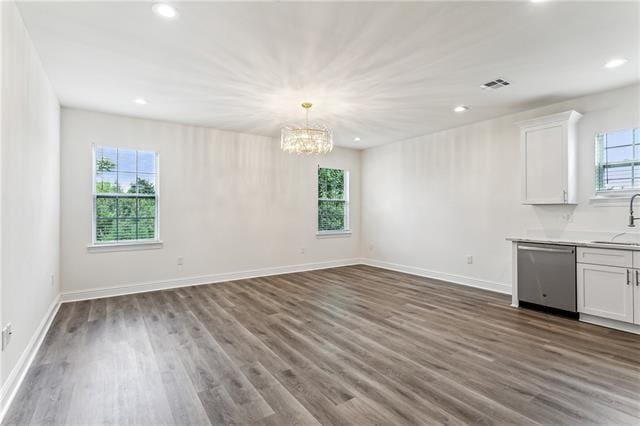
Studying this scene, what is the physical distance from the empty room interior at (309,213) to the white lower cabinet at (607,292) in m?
0.02

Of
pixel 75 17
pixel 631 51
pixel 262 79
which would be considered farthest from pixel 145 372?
pixel 631 51

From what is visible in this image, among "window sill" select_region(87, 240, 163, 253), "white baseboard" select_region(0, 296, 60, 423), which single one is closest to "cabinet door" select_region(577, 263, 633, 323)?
"white baseboard" select_region(0, 296, 60, 423)

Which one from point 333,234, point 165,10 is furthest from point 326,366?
point 333,234

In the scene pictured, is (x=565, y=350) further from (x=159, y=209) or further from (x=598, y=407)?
(x=159, y=209)

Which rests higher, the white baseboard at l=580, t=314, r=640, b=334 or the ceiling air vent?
the ceiling air vent

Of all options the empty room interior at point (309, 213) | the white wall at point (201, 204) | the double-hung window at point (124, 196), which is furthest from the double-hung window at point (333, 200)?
the double-hung window at point (124, 196)

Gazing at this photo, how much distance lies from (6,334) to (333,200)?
19.6 ft

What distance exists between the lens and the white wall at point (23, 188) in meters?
2.19

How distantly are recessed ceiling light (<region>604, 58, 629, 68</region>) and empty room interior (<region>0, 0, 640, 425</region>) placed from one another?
9 cm

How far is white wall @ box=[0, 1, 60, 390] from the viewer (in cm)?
219

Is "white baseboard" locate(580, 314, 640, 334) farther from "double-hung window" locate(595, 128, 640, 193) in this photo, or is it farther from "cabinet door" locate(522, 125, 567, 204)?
"double-hung window" locate(595, 128, 640, 193)

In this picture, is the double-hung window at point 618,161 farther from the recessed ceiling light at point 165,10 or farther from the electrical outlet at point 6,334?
the electrical outlet at point 6,334

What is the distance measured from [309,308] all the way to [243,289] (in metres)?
1.52

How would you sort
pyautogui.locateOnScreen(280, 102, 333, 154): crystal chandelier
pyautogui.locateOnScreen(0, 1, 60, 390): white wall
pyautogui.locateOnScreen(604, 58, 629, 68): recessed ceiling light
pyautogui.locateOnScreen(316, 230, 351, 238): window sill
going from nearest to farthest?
pyautogui.locateOnScreen(0, 1, 60, 390): white wall
pyautogui.locateOnScreen(604, 58, 629, 68): recessed ceiling light
pyautogui.locateOnScreen(280, 102, 333, 154): crystal chandelier
pyautogui.locateOnScreen(316, 230, 351, 238): window sill
